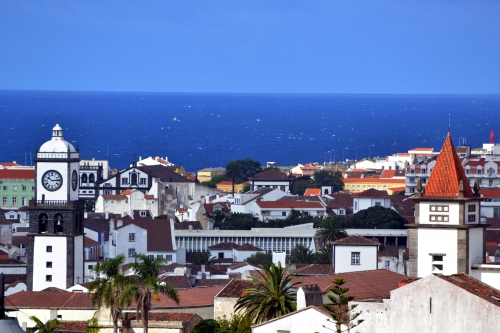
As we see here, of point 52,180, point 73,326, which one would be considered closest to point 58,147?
point 52,180

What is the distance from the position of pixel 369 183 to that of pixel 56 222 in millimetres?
83504

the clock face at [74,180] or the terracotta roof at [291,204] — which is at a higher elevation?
the clock face at [74,180]

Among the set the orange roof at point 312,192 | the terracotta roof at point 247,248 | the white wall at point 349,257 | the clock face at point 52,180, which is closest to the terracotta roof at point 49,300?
the clock face at point 52,180

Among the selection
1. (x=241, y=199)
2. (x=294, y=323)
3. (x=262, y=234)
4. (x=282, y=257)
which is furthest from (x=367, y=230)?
(x=294, y=323)

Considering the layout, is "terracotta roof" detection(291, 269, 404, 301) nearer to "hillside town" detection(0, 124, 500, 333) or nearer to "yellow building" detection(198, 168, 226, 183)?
"hillside town" detection(0, 124, 500, 333)

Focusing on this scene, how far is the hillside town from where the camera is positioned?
34906 millimetres

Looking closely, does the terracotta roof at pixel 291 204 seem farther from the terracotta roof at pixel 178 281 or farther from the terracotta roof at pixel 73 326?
the terracotta roof at pixel 73 326

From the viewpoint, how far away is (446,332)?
3328 centimetres

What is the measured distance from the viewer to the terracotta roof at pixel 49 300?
167ft

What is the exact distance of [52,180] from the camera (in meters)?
65.7

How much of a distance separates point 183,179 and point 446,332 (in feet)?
306

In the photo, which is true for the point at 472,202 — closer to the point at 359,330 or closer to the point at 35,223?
the point at 359,330

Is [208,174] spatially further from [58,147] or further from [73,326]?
[73,326]

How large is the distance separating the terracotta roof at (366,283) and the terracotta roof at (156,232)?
3437 cm
